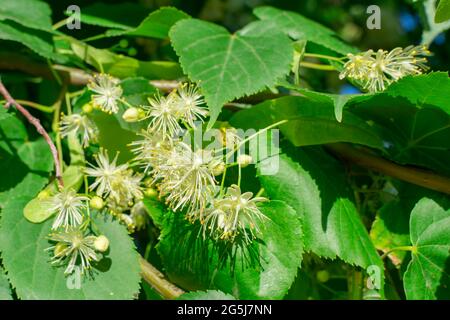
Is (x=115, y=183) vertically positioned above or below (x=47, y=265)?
above

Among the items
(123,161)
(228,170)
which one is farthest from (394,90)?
(123,161)

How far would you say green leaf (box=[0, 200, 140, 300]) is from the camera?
936 mm

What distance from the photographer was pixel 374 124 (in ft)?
3.58

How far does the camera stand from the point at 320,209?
1.00 m

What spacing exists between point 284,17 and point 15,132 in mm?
538

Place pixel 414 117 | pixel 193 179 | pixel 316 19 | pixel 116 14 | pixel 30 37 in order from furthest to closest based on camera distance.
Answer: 1. pixel 316 19
2. pixel 116 14
3. pixel 30 37
4. pixel 414 117
5. pixel 193 179

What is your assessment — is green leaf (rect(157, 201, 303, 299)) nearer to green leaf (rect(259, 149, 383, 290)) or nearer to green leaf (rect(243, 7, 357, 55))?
green leaf (rect(259, 149, 383, 290))

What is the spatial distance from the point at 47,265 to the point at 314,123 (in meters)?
0.42

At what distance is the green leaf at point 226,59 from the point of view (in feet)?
3.29

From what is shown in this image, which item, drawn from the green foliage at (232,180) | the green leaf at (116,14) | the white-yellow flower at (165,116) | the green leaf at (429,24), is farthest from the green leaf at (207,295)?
the green leaf at (429,24)

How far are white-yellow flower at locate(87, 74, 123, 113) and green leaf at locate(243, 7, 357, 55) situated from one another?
0.27 meters

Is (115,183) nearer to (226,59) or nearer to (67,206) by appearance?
(67,206)

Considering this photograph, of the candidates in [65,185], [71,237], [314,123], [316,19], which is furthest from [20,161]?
[316,19]
